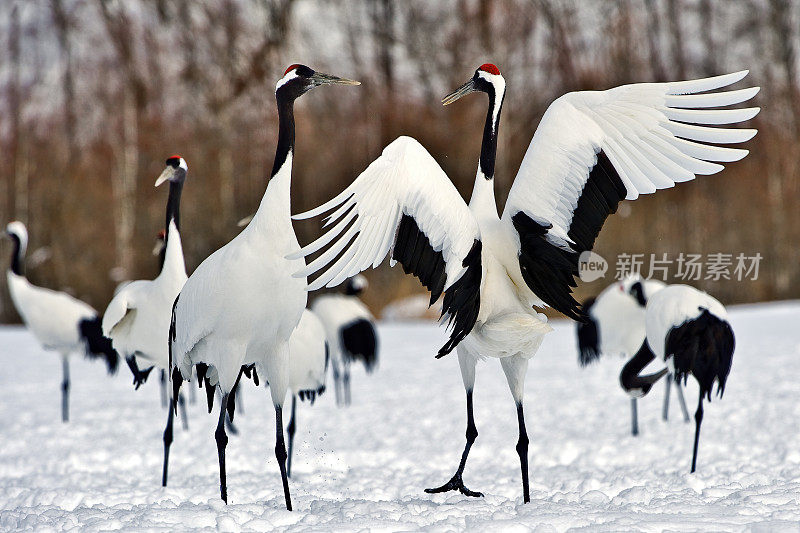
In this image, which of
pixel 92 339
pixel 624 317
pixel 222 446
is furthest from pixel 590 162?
pixel 92 339

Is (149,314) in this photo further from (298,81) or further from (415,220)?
(415,220)

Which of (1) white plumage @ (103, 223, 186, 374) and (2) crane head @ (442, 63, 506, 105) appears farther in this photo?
(1) white plumage @ (103, 223, 186, 374)

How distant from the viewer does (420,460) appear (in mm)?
5375

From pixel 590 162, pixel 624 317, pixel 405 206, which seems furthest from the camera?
pixel 624 317

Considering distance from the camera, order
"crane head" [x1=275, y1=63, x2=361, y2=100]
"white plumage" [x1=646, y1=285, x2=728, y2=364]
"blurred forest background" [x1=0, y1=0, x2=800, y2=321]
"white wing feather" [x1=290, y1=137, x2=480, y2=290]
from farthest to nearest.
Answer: "blurred forest background" [x1=0, y1=0, x2=800, y2=321] → "white plumage" [x1=646, y1=285, x2=728, y2=364] → "crane head" [x1=275, y1=63, x2=361, y2=100] → "white wing feather" [x1=290, y1=137, x2=480, y2=290]

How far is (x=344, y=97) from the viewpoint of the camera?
1969cm

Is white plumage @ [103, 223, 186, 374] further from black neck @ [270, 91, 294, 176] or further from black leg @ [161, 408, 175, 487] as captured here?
black neck @ [270, 91, 294, 176]

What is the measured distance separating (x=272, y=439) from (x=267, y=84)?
44.3 ft

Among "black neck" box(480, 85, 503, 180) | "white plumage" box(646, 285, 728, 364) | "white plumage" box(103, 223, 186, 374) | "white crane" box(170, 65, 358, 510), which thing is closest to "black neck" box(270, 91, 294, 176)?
"white crane" box(170, 65, 358, 510)

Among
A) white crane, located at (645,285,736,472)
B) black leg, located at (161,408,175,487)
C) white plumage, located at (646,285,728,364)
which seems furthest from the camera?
white plumage, located at (646,285,728,364)

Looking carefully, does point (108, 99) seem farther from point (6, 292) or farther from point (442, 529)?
point (442, 529)

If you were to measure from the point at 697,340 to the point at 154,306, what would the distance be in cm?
320

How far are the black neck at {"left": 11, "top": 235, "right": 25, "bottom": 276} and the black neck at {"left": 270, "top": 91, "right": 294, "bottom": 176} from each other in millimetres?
4699

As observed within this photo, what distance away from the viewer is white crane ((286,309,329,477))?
532 cm
